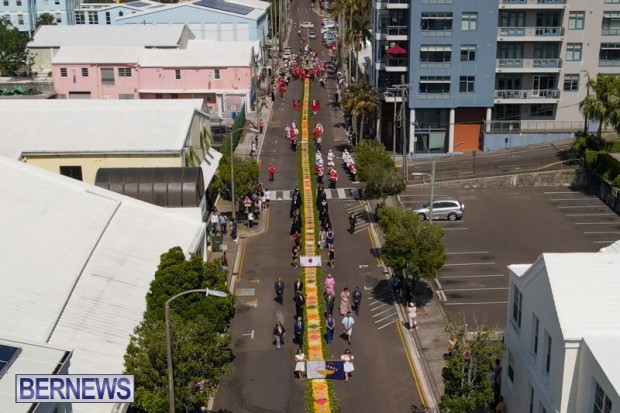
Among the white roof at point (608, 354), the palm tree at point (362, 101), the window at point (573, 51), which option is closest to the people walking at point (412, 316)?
the white roof at point (608, 354)

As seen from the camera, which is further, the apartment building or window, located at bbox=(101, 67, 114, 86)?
window, located at bbox=(101, 67, 114, 86)

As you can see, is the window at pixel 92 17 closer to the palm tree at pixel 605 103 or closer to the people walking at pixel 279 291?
the palm tree at pixel 605 103

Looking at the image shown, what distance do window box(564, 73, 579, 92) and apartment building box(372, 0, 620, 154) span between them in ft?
0.39

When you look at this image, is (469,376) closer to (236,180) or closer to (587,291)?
(587,291)

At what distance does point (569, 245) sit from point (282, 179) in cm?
2388

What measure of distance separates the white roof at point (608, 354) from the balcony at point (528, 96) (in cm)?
4977

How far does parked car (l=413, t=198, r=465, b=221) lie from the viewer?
5553cm

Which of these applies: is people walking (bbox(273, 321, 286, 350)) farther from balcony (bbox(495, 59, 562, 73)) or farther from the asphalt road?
balcony (bbox(495, 59, 562, 73))

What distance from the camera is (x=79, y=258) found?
3697cm

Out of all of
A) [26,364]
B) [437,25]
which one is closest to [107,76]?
[437,25]

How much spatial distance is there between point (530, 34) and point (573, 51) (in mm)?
4208

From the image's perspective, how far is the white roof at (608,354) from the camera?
23936 millimetres

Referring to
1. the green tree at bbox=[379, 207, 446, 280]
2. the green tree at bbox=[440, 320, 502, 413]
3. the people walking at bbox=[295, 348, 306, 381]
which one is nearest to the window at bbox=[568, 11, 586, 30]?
the green tree at bbox=[379, 207, 446, 280]

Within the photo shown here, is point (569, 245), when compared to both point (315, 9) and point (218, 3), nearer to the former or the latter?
point (218, 3)
